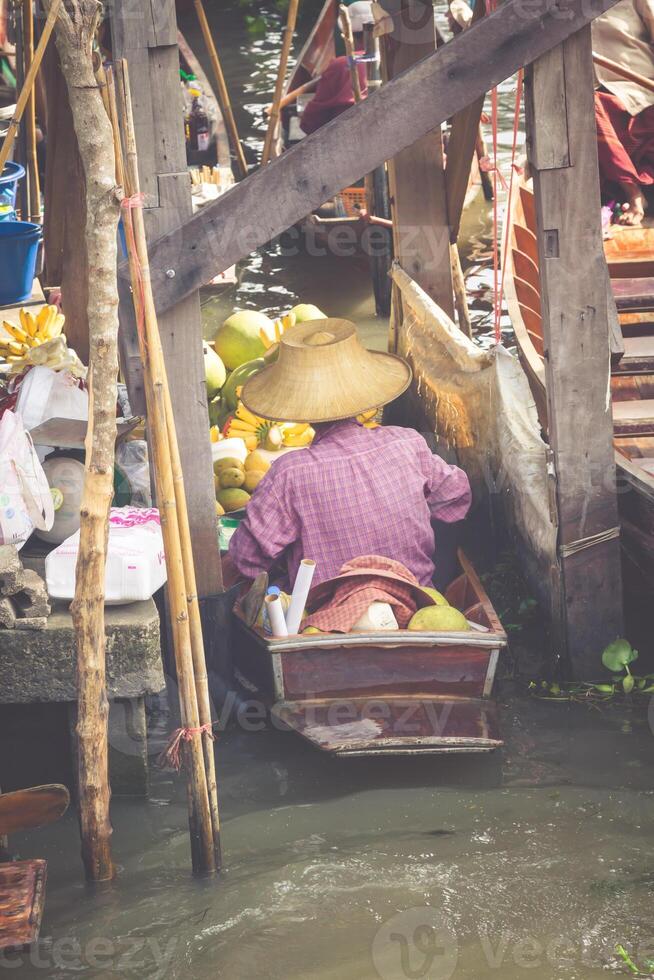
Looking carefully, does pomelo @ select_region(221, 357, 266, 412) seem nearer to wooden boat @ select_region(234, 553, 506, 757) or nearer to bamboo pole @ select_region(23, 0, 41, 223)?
bamboo pole @ select_region(23, 0, 41, 223)

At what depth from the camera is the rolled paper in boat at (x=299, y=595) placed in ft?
11.5

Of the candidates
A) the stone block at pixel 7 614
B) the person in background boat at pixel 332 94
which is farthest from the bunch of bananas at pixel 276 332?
the person in background boat at pixel 332 94

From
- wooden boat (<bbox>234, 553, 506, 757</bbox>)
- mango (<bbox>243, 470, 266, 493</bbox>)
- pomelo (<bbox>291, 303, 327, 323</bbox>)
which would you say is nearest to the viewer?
wooden boat (<bbox>234, 553, 506, 757</bbox>)

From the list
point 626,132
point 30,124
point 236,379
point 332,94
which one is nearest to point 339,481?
point 236,379

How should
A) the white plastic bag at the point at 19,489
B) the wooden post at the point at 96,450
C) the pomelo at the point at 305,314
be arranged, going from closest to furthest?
1. the wooden post at the point at 96,450
2. the white plastic bag at the point at 19,489
3. the pomelo at the point at 305,314

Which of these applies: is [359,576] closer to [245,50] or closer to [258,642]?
[258,642]

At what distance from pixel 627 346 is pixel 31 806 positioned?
3.65m

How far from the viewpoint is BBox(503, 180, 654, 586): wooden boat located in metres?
3.86

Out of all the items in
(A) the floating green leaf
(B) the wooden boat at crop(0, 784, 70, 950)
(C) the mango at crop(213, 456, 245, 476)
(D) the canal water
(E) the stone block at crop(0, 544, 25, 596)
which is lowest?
(D) the canal water

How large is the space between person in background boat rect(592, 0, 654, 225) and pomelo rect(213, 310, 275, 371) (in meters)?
2.25

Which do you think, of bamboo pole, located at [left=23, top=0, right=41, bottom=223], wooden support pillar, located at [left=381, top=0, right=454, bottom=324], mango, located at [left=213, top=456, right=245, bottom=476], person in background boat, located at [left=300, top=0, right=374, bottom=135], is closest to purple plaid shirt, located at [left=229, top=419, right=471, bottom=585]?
mango, located at [left=213, top=456, right=245, bottom=476]

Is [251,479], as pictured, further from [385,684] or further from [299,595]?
[385,684]

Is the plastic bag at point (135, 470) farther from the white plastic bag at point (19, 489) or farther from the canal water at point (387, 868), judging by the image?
the canal water at point (387, 868)

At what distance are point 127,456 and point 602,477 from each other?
1.72 meters
